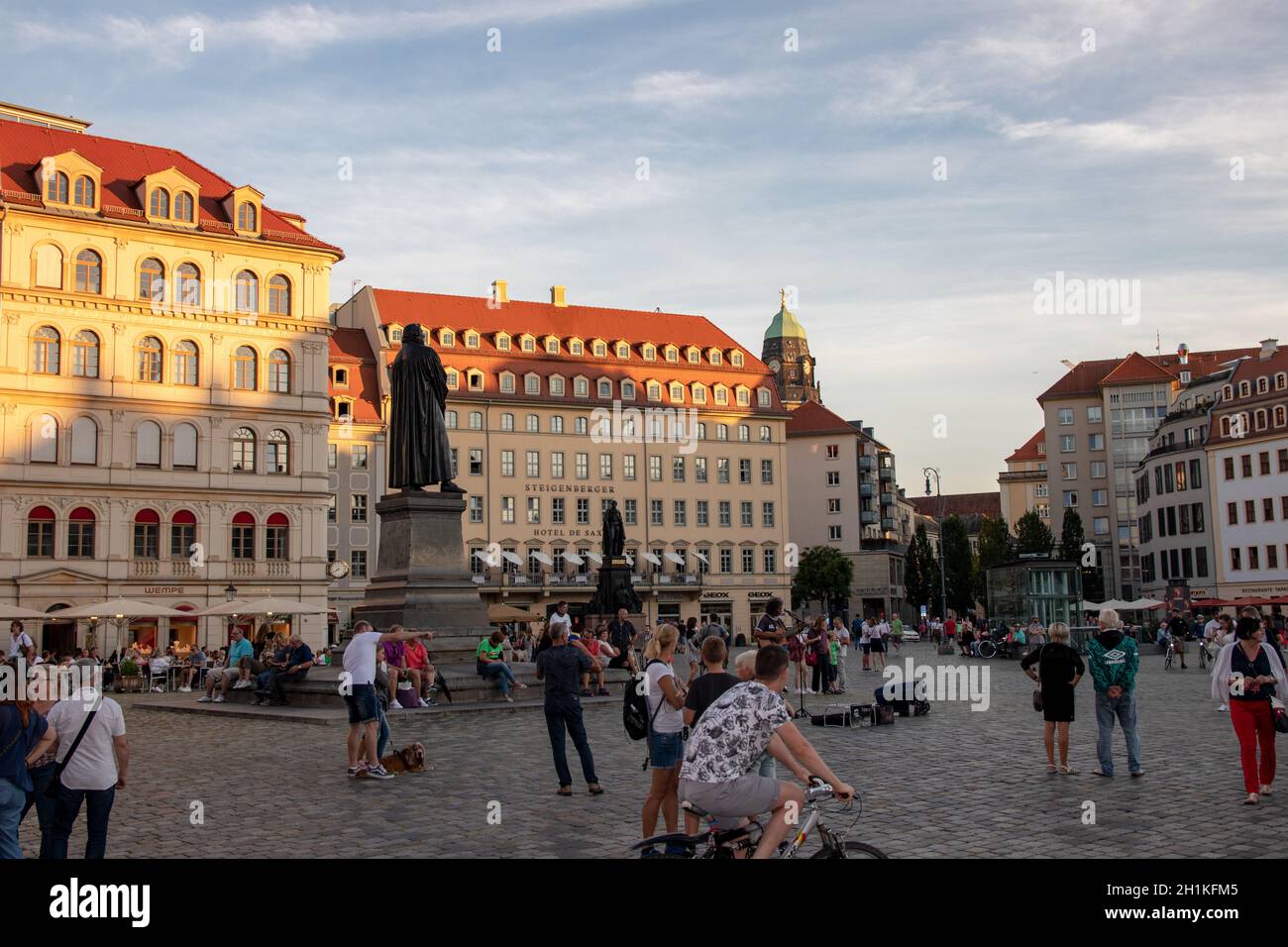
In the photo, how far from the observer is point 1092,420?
106250 mm

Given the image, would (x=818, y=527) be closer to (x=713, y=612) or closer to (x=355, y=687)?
(x=713, y=612)

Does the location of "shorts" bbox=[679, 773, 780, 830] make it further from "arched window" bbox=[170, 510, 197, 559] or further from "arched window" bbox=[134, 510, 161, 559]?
"arched window" bbox=[170, 510, 197, 559]

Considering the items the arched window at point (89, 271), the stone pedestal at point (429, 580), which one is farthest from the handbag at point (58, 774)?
the arched window at point (89, 271)

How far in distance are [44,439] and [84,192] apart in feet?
33.1

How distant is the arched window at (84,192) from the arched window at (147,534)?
491 inches

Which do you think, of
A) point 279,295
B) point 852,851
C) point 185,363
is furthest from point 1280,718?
point 279,295

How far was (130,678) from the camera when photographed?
1412 inches

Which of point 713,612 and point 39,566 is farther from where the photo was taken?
point 713,612

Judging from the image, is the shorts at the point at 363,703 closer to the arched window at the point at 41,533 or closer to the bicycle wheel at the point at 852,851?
the bicycle wheel at the point at 852,851

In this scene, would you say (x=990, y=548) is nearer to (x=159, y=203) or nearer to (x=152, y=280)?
(x=152, y=280)

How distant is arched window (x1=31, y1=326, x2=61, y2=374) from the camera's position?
4947 centimetres

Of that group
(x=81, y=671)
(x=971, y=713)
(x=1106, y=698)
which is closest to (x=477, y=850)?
(x=81, y=671)
